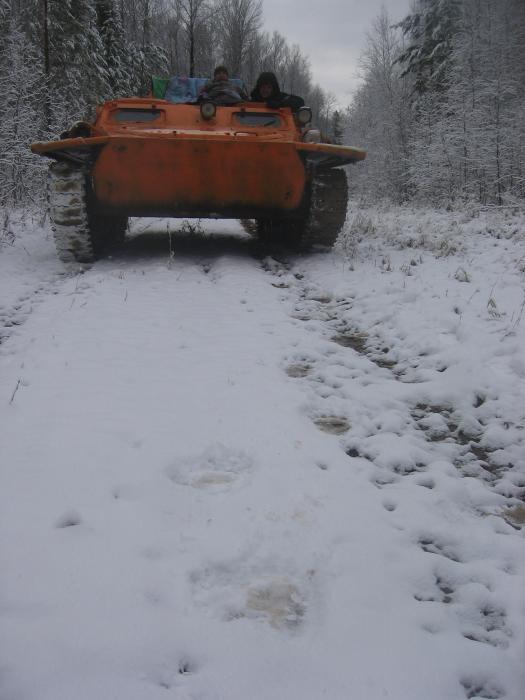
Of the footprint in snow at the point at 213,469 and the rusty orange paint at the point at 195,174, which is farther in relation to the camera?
the rusty orange paint at the point at 195,174

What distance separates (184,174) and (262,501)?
4.04 m

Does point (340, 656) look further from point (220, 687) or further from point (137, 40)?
point (137, 40)

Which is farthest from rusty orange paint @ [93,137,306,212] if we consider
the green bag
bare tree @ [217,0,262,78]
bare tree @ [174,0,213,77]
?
bare tree @ [217,0,262,78]

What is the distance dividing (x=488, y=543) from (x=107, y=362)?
2.08 meters

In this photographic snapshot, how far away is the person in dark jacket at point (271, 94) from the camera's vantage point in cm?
665

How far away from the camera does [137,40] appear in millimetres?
27484

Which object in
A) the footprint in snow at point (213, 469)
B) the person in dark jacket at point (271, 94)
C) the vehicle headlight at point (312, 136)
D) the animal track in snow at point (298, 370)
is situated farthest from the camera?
the person in dark jacket at point (271, 94)

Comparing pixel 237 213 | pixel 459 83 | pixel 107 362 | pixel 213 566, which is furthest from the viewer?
pixel 459 83

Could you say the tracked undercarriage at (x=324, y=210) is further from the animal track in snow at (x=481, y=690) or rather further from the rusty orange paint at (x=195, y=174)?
the animal track in snow at (x=481, y=690)

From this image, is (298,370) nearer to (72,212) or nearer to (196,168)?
(196,168)

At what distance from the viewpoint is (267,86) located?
7129 mm

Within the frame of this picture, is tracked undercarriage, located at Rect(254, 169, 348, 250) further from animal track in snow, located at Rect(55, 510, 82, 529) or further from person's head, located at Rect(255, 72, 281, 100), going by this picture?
animal track in snow, located at Rect(55, 510, 82, 529)

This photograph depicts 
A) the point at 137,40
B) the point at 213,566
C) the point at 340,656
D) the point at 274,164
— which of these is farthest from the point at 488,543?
the point at 137,40

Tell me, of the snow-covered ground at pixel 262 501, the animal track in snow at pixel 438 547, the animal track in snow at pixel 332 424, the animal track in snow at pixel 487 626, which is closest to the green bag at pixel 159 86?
the snow-covered ground at pixel 262 501
